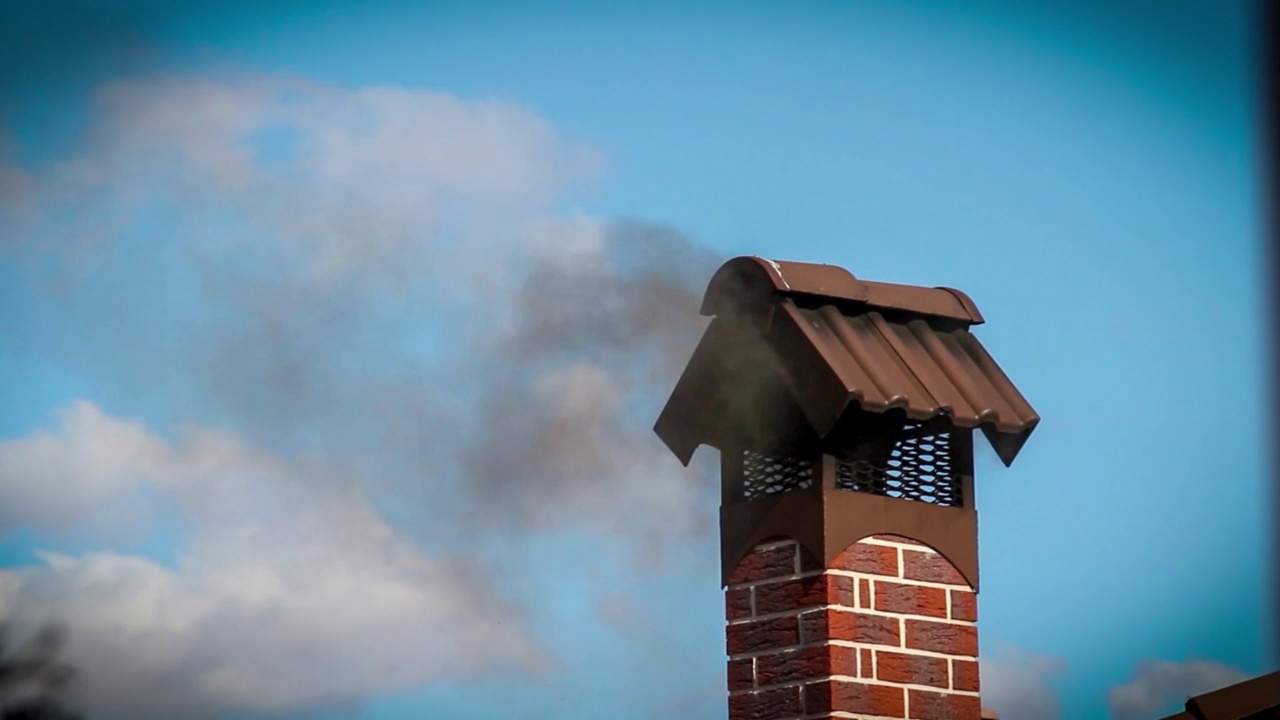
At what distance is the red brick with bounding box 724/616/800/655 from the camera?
22.3 feet

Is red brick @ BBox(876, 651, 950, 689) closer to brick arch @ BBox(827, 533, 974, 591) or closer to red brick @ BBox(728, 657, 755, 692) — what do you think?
brick arch @ BBox(827, 533, 974, 591)

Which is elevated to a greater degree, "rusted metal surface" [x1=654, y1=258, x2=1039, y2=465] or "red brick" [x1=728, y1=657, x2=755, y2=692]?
"rusted metal surface" [x1=654, y1=258, x2=1039, y2=465]

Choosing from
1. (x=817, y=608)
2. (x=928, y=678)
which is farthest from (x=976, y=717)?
(x=817, y=608)

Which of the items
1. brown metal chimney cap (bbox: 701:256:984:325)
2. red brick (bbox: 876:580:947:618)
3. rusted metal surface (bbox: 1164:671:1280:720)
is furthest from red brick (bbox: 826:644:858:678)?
brown metal chimney cap (bbox: 701:256:984:325)

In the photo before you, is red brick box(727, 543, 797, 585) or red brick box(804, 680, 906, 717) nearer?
red brick box(804, 680, 906, 717)

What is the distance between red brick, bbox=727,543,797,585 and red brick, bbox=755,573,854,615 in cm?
4

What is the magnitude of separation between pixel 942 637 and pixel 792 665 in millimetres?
602

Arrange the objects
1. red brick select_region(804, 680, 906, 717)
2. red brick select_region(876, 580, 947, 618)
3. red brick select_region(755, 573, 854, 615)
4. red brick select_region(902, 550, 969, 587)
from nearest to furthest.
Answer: red brick select_region(804, 680, 906, 717), red brick select_region(755, 573, 854, 615), red brick select_region(876, 580, 947, 618), red brick select_region(902, 550, 969, 587)

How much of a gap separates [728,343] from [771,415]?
14.1 inches

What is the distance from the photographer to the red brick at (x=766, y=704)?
673 cm

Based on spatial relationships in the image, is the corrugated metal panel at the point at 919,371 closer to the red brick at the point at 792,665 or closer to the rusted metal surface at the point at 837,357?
the rusted metal surface at the point at 837,357

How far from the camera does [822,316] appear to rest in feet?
23.4

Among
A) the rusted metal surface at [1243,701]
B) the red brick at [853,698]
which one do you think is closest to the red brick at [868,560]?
the red brick at [853,698]

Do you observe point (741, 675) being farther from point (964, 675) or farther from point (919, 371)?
point (919, 371)
